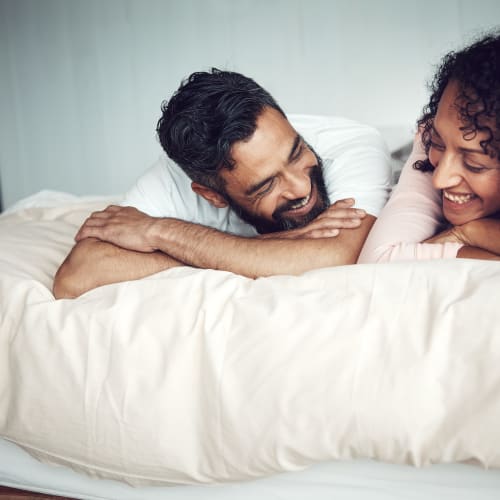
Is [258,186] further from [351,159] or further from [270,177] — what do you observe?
[351,159]

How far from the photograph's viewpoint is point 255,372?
0.79 meters

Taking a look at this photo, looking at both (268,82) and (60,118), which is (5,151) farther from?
(268,82)

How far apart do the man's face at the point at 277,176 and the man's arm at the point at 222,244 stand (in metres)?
0.16

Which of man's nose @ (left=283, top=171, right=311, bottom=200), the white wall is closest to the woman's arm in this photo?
man's nose @ (left=283, top=171, right=311, bottom=200)

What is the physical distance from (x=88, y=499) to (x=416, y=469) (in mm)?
569

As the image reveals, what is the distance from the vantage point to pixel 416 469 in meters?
0.79

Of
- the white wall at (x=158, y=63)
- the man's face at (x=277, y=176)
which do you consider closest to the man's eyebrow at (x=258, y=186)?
the man's face at (x=277, y=176)

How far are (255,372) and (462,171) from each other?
54 centimetres

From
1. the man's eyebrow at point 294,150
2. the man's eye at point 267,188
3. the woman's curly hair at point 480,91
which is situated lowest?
the man's eye at point 267,188

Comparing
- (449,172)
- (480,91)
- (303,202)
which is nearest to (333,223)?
(303,202)

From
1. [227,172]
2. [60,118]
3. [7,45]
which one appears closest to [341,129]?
[227,172]

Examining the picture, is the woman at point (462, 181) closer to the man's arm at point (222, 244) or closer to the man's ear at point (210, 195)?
the man's arm at point (222, 244)

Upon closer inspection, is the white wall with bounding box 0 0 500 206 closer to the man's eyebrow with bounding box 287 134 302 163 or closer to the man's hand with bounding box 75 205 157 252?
the man's eyebrow with bounding box 287 134 302 163

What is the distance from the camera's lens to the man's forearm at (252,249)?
1.12 meters
